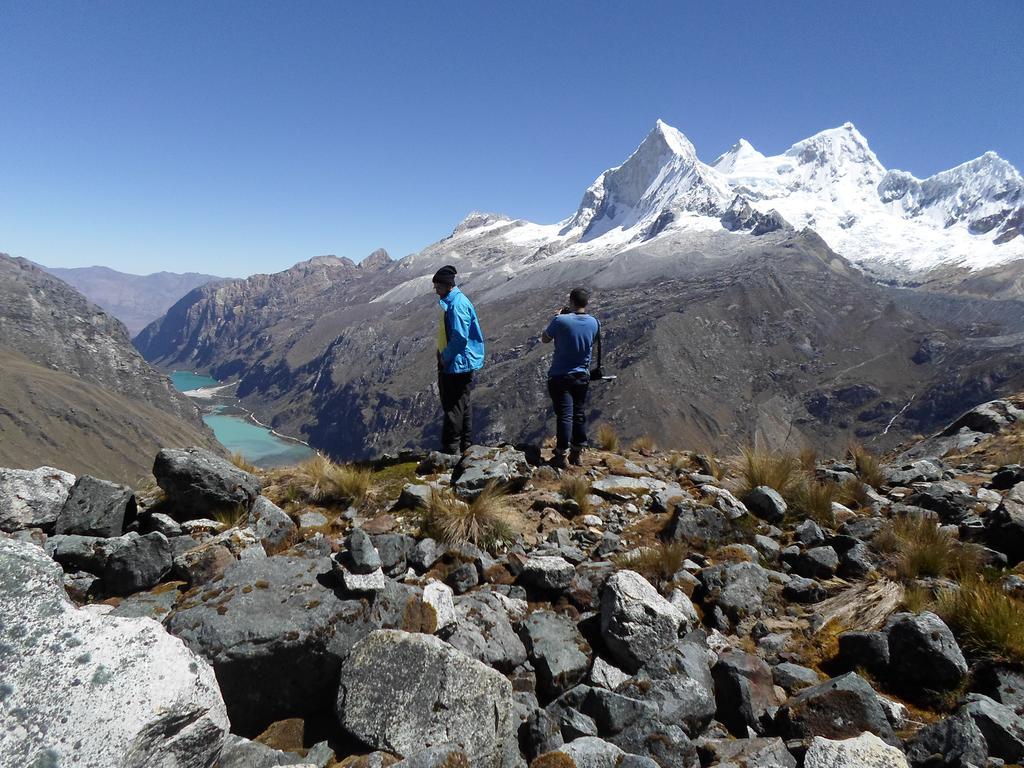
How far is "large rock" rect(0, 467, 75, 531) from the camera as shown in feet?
20.0

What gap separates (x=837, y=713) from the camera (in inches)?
151

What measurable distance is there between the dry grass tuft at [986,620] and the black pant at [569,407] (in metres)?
6.50

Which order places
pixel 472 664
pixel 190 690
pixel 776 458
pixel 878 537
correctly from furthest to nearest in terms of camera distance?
pixel 776 458 < pixel 878 537 < pixel 472 664 < pixel 190 690


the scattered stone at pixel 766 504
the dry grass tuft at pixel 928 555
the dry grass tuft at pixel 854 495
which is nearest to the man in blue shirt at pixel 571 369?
the scattered stone at pixel 766 504

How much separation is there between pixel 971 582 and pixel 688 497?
404 centimetres

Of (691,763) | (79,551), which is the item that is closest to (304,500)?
(79,551)

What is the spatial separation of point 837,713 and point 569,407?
7126 mm

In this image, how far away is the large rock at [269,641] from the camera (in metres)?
3.94

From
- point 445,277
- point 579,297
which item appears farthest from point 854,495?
point 445,277

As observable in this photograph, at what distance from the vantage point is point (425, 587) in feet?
16.5

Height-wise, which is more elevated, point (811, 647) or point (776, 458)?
point (776, 458)

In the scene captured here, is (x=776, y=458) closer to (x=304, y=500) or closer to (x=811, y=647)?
(x=811, y=647)

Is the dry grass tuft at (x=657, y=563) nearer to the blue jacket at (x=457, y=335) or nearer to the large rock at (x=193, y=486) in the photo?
the blue jacket at (x=457, y=335)

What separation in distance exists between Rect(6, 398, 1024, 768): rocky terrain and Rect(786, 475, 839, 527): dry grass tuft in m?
0.05
